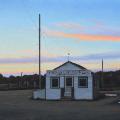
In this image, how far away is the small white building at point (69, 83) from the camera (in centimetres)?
5497

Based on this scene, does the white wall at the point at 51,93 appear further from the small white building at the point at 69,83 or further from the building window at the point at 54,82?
the building window at the point at 54,82

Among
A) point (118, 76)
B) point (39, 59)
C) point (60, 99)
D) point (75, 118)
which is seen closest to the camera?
point (75, 118)

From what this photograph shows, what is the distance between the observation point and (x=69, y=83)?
5591 centimetres

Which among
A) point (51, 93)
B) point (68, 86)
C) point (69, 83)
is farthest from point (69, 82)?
point (51, 93)

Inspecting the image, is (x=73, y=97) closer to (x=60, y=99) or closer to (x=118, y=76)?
(x=60, y=99)

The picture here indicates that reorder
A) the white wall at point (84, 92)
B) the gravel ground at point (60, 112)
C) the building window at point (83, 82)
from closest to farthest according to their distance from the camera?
the gravel ground at point (60, 112) < the white wall at point (84, 92) < the building window at point (83, 82)

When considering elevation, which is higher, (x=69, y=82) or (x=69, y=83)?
(x=69, y=82)

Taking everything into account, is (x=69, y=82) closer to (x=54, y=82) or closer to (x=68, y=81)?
(x=68, y=81)

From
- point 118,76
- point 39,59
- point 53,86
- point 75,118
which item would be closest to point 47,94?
point 53,86

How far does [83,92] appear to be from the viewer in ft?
181

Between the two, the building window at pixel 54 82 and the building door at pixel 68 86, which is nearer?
the building door at pixel 68 86

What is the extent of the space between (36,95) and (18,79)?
60417mm

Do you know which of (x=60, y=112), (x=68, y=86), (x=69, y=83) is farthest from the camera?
(x=69, y=83)

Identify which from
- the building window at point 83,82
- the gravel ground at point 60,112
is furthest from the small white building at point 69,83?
the gravel ground at point 60,112
